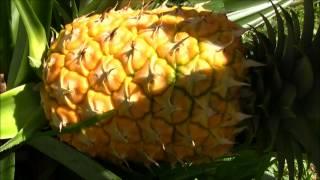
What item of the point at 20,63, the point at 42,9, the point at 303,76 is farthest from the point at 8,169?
the point at 303,76

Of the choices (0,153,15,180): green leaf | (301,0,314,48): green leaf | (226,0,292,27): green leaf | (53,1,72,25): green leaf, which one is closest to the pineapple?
(301,0,314,48): green leaf

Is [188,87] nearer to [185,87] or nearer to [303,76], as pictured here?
[185,87]

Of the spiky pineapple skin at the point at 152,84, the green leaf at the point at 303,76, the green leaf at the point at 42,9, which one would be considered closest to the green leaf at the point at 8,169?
the spiky pineapple skin at the point at 152,84

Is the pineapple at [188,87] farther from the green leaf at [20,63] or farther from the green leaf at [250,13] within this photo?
the green leaf at [250,13]

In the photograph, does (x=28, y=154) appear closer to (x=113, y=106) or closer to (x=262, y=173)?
(x=113, y=106)

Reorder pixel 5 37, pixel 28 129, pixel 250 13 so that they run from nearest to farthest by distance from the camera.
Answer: pixel 28 129 < pixel 5 37 < pixel 250 13

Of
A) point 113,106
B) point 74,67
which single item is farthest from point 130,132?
point 74,67

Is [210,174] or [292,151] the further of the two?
[210,174]
